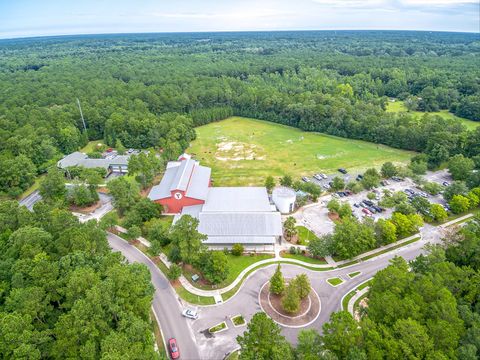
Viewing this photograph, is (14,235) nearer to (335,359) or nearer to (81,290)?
(81,290)

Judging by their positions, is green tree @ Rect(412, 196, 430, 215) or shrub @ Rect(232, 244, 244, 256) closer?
shrub @ Rect(232, 244, 244, 256)

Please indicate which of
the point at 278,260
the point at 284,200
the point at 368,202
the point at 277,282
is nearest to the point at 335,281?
the point at 278,260

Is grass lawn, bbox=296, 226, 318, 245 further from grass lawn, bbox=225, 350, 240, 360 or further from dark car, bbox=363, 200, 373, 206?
grass lawn, bbox=225, 350, 240, 360

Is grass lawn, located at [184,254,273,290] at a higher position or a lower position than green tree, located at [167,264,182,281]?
lower

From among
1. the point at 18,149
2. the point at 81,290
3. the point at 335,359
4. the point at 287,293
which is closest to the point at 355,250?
the point at 287,293

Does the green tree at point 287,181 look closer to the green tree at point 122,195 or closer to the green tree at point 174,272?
the green tree at point 122,195

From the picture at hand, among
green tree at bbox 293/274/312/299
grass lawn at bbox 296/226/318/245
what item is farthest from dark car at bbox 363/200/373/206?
green tree at bbox 293/274/312/299

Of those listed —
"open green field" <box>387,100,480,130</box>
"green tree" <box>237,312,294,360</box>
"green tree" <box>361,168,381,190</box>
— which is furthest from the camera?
"open green field" <box>387,100,480,130</box>
